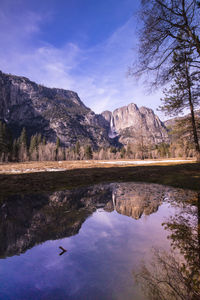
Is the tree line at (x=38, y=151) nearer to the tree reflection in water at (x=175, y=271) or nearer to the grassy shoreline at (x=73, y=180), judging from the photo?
the grassy shoreline at (x=73, y=180)

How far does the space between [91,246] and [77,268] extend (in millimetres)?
747

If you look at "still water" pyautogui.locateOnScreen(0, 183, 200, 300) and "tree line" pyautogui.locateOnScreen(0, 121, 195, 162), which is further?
"tree line" pyautogui.locateOnScreen(0, 121, 195, 162)

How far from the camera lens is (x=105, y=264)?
102 inches

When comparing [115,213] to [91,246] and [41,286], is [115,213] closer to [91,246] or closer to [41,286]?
[91,246]

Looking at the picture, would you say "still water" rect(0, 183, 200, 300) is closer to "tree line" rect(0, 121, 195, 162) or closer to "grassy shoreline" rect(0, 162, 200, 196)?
"grassy shoreline" rect(0, 162, 200, 196)

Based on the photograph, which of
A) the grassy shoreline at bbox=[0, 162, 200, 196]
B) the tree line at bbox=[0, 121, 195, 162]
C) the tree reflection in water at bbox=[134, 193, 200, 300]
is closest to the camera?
the tree reflection in water at bbox=[134, 193, 200, 300]

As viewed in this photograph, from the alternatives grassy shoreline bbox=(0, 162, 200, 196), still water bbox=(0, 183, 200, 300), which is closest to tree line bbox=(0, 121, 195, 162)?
grassy shoreline bbox=(0, 162, 200, 196)

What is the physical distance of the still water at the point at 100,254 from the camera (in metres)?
2.07

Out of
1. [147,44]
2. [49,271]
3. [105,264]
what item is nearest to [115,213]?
[105,264]

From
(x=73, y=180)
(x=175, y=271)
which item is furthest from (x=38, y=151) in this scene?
(x=175, y=271)

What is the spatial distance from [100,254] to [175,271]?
132 cm

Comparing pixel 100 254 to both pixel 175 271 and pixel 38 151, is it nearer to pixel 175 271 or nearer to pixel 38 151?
pixel 175 271

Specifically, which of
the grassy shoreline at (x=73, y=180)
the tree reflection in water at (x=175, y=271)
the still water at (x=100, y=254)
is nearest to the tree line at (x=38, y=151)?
the grassy shoreline at (x=73, y=180)

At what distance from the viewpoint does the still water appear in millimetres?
2068
